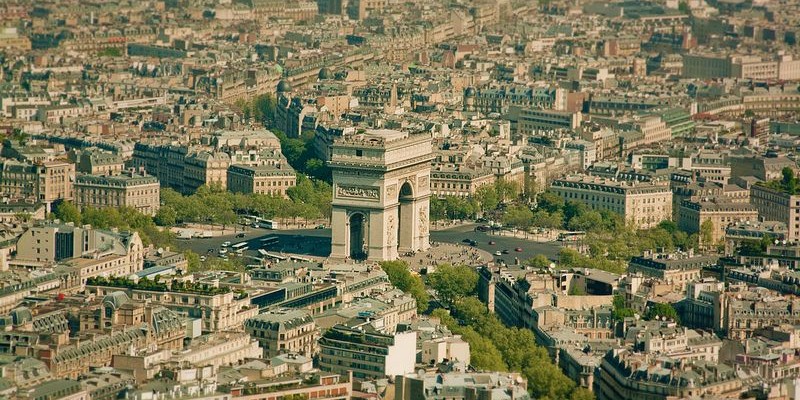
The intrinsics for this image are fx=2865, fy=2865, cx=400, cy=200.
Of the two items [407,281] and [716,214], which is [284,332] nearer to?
[407,281]

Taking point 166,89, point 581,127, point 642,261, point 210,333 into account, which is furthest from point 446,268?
point 166,89

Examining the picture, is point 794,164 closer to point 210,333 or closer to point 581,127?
point 581,127

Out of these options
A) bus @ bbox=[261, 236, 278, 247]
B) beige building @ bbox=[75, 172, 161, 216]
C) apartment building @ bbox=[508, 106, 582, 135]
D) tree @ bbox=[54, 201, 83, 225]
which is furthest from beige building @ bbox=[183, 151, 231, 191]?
apartment building @ bbox=[508, 106, 582, 135]

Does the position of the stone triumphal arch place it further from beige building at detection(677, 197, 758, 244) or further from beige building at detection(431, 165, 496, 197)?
beige building at detection(677, 197, 758, 244)

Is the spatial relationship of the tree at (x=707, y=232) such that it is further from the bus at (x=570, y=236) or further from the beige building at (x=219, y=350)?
the beige building at (x=219, y=350)

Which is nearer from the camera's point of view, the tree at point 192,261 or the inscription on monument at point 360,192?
the tree at point 192,261

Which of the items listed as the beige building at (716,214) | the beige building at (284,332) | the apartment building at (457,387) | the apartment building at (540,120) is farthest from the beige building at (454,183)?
the apartment building at (457,387)
